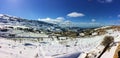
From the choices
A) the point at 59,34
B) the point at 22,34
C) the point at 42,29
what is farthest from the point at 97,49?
the point at 22,34

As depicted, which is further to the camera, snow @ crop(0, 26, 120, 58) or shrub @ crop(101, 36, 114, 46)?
shrub @ crop(101, 36, 114, 46)

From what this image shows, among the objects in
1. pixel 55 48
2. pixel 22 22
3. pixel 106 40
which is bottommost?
pixel 55 48

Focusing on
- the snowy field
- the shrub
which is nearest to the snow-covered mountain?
the snowy field

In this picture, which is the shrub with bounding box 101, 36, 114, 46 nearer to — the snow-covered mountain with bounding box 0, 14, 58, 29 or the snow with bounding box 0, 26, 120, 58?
the snow with bounding box 0, 26, 120, 58

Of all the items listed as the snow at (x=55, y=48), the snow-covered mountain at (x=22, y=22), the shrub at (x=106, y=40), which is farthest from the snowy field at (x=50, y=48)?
the snow-covered mountain at (x=22, y=22)

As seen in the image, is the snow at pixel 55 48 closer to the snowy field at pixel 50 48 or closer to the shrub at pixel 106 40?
the snowy field at pixel 50 48

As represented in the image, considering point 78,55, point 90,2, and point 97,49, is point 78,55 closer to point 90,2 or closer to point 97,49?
point 97,49

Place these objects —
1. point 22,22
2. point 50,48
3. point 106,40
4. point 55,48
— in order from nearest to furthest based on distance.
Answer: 1. point 22,22
2. point 50,48
3. point 55,48
4. point 106,40

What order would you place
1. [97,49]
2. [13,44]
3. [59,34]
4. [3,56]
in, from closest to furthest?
[3,56] < [13,44] < [59,34] < [97,49]

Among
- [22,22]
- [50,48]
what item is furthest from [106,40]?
[22,22]

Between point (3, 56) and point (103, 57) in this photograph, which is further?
point (103, 57)

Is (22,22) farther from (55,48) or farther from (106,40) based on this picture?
(106,40)
